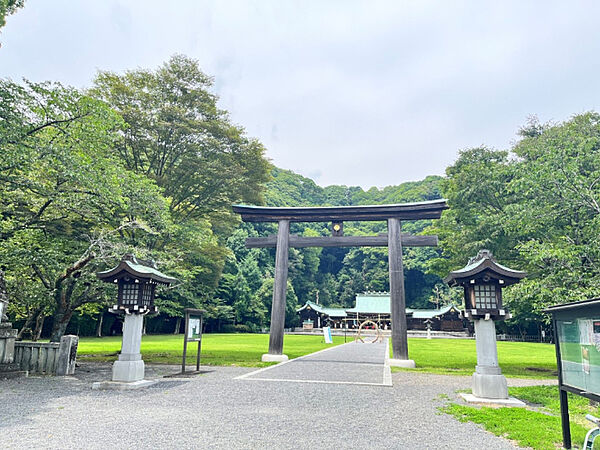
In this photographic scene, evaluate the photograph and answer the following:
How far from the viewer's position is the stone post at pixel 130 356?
8.48 m

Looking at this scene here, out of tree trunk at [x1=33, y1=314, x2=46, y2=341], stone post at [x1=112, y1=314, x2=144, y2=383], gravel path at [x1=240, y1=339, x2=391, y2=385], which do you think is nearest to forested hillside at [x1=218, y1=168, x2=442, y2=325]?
tree trunk at [x1=33, y1=314, x2=46, y2=341]

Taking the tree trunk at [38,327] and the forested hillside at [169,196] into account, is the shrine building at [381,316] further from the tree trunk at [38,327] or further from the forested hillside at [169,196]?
the tree trunk at [38,327]

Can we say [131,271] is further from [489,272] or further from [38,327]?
[38,327]

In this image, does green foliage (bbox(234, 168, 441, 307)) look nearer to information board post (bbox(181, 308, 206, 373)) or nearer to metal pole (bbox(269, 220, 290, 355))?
metal pole (bbox(269, 220, 290, 355))

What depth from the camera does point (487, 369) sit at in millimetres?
7570

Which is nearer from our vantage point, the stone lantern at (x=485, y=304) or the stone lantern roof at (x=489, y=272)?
the stone lantern at (x=485, y=304)

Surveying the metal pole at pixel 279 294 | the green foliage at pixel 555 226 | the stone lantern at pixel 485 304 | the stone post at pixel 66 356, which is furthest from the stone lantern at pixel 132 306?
the green foliage at pixel 555 226

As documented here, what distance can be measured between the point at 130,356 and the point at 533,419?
8.14 m

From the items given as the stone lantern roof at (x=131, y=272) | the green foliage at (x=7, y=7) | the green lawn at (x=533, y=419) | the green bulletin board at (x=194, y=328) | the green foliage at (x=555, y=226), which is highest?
the green foliage at (x=7, y=7)

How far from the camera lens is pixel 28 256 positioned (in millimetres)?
9492

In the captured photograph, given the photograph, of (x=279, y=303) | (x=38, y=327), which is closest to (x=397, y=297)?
(x=279, y=303)

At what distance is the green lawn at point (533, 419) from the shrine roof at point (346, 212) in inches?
276

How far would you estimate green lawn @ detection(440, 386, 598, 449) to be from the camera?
4867 millimetres

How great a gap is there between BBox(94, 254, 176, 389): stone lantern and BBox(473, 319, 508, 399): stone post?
23.8 feet
